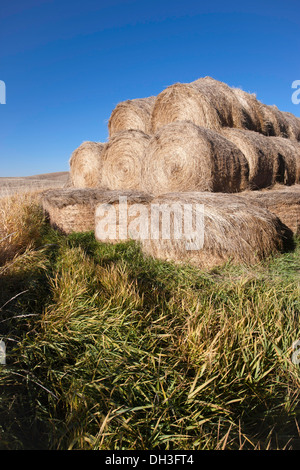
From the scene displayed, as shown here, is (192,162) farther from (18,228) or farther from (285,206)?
(18,228)

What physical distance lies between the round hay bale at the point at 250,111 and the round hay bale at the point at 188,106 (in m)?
1.07

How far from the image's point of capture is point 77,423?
73.5 inches

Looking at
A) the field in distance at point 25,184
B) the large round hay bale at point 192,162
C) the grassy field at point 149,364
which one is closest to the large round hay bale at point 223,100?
the large round hay bale at point 192,162

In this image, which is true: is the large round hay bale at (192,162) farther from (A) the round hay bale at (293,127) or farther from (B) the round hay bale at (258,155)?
(A) the round hay bale at (293,127)

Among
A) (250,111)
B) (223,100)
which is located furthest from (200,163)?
(250,111)

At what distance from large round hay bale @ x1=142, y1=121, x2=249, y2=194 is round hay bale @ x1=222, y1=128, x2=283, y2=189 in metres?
0.24

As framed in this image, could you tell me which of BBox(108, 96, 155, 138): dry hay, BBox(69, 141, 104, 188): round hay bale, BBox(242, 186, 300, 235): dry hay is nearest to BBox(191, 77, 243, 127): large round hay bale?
BBox(108, 96, 155, 138): dry hay

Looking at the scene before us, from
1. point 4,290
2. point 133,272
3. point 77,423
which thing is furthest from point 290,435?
point 4,290

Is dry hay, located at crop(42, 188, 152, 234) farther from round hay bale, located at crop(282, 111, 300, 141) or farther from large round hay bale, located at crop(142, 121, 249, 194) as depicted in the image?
round hay bale, located at crop(282, 111, 300, 141)

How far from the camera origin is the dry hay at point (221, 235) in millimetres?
4219

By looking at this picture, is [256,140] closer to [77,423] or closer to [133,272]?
[133,272]

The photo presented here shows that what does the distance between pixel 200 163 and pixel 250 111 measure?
3.29m

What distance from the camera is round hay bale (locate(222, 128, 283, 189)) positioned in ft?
22.2
